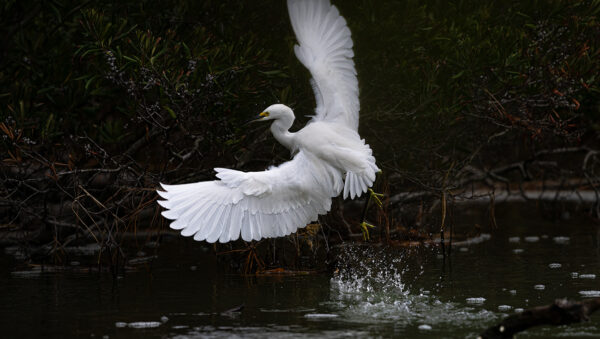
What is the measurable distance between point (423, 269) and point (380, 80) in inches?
78.1

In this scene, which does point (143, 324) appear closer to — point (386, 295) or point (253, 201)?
point (253, 201)

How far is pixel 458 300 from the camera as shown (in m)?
6.80

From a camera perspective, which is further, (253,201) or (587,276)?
(587,276)

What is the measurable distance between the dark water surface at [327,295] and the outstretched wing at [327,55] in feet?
4.98

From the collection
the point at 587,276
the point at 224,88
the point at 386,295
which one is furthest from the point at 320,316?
the point at 587,276

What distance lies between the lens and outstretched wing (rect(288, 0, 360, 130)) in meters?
7.80

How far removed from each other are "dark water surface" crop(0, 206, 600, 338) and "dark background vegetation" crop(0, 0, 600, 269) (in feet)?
1.57

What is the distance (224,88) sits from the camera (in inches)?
316

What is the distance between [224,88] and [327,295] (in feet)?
7.13

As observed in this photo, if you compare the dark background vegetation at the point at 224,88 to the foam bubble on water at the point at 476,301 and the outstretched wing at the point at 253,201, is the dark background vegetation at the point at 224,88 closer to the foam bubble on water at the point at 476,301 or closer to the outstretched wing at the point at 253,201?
the outstretched wing at the point at 253,201

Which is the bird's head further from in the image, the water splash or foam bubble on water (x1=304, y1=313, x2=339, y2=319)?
foam bubble on water (x1=304, y1=313, x2=339, y2=319)

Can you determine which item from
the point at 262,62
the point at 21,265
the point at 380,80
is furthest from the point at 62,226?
the point at 380,80

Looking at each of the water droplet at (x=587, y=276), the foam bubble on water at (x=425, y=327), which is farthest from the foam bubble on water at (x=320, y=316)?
the water droplet at (x=587, y=276)

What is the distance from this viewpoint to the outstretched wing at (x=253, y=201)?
6500mm
